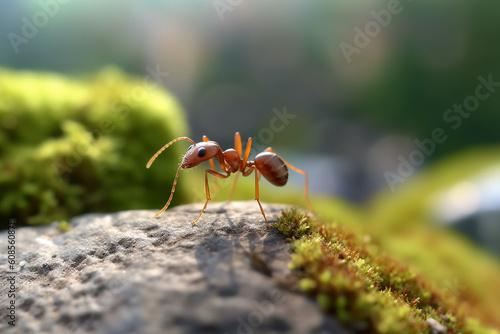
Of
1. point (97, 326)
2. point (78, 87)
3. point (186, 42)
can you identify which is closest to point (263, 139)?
point (186, 42)

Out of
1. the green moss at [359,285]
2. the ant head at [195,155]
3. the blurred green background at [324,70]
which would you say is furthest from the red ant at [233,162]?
the blurred green background at [324,70]

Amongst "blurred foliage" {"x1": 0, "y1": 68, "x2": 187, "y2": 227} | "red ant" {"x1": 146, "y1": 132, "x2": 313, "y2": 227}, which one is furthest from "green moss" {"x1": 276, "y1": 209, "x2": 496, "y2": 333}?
"blurred foliage" {"x1": 0, "y1": 68, "x2": 187, "y2": 227}

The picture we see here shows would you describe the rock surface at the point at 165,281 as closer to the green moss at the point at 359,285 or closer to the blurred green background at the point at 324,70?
the green moss at the point at 359,285

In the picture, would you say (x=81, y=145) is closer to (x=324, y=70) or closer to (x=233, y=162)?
(x=233, y=162)

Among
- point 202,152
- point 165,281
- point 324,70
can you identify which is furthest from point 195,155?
point 324,70

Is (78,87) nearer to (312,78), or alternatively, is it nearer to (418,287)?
(418,287)
